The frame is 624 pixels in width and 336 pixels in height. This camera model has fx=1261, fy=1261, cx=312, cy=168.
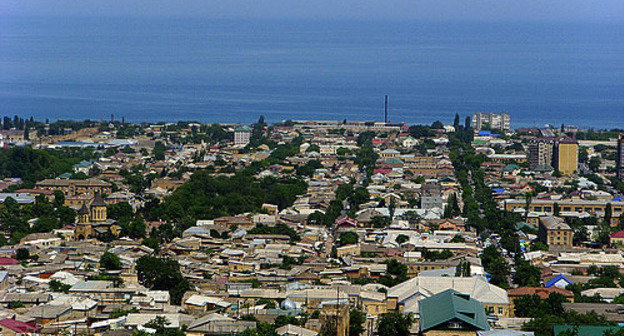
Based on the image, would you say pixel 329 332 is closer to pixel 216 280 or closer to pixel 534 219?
pixel 216 280

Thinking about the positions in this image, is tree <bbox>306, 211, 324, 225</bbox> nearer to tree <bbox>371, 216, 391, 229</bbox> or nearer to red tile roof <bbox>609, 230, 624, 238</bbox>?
tree <bbox>371, 216, 391, 229</bbox>

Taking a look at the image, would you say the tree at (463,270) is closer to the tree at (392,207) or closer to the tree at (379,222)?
the tree at (379,222)

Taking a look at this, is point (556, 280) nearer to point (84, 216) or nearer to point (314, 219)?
point (314, 219)

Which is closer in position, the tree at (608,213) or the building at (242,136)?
the tree at (608,213)

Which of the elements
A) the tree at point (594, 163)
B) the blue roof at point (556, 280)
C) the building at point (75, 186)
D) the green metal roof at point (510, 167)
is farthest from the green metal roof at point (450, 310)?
the tree at point (594, 163)

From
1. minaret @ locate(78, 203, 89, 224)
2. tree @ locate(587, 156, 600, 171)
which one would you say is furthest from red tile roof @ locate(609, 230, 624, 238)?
tree @ locate(587, 156, 600, 171)
